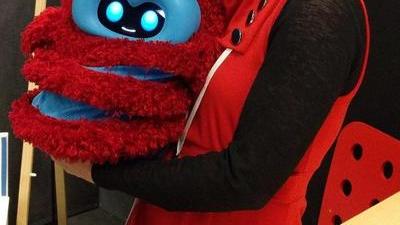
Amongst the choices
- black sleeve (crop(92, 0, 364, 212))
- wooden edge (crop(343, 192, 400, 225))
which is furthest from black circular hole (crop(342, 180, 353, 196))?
black sleeve (crop(92, 0, 364, 212))

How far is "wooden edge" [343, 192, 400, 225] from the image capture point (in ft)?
2.48

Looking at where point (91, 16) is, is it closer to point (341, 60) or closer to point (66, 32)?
point (66, 32)

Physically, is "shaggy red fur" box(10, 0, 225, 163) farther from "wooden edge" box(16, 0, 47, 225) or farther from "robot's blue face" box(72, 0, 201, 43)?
"wooden edge" box(16, 0, 47, 225)

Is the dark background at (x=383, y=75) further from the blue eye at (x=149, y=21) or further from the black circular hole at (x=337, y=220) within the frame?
the blue eye at (x=149, y=21)

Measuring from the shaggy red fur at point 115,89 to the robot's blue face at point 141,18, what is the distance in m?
0.01

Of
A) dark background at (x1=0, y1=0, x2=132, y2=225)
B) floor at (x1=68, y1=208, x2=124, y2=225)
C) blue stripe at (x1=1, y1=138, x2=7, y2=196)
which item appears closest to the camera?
blue stripe at (x1=1, y1=138, x2=7, y2=196)

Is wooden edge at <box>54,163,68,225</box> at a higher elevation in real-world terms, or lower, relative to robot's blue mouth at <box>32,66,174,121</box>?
lower

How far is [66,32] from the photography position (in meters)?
0.64

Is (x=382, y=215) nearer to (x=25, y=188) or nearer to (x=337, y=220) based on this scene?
(x=337, y=220)

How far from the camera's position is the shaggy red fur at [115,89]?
59 cm

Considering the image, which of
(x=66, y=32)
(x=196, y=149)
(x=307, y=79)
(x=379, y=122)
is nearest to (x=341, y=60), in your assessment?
(x=307, y=79)

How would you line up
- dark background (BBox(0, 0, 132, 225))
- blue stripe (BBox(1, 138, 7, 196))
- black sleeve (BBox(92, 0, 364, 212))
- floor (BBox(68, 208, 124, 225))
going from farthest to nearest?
floor (BBox(68, 208, 124, 225)) → dark background (BBox(0, 0, 132, 225)) → blue stripe (BBox(1, 138, 7, 196)) → black sleeve (BBox(92, 0, 364, 212))

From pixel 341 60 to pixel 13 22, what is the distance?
1133 millimetres

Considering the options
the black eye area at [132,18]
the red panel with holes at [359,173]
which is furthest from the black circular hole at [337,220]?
the black eye area at [132,18]
